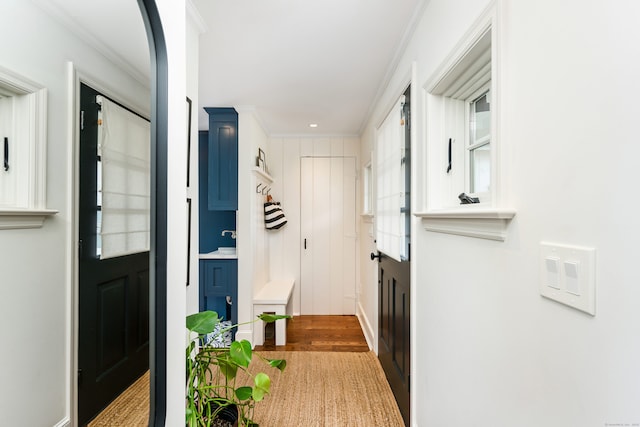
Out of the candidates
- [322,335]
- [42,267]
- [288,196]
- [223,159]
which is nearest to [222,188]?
[223,159]

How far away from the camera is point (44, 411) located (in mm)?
500

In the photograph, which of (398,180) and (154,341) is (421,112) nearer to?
(398,180)

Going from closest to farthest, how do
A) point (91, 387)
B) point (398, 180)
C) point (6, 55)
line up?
point (6, 55), point (91, 387), point (398, 180)

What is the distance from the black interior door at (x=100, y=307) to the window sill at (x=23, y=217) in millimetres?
76

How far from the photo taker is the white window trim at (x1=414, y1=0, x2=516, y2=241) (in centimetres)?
90

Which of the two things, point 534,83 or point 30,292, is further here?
point 534,83

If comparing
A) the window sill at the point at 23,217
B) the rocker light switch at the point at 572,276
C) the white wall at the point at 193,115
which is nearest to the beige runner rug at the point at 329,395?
the white wall at the point at 193,115

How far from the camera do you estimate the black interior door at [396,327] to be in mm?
1887

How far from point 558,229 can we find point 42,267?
0.99m

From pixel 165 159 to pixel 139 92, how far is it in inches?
6.6

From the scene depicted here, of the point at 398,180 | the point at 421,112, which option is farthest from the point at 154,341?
the point at 398,180

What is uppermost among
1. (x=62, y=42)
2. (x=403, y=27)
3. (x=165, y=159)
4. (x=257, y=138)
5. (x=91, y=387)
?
(x=403, y=27)

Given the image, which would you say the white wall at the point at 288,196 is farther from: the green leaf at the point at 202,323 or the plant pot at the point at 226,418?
the green leaf at the point at 202,323

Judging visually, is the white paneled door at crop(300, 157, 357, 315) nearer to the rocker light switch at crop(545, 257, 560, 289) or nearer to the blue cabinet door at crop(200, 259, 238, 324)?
the blue cabinet door at crop(200, 259, 238, 324)
